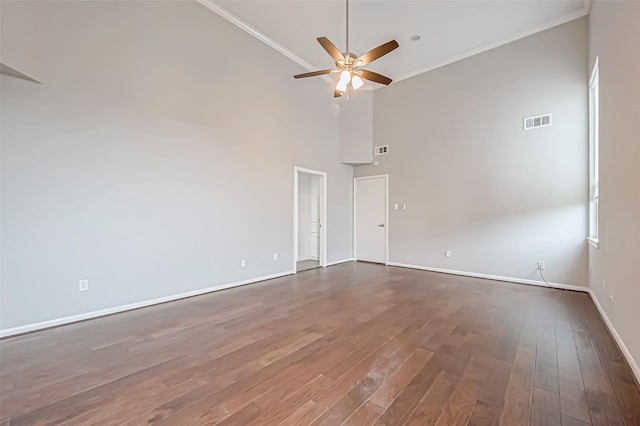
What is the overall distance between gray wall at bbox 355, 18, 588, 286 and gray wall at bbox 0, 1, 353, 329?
279cm

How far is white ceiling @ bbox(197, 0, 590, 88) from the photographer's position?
13.2 ft

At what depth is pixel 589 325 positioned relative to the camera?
9.52ft

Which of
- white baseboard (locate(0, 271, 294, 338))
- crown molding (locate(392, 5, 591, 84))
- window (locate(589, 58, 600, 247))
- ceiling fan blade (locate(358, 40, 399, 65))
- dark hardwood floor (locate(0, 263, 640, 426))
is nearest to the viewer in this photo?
dark hardwood floor (locate(0, 263, 640, 426))

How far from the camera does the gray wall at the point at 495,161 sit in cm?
425

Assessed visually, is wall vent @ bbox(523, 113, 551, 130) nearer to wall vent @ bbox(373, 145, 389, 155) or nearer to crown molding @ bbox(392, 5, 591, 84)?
crown molding @ bbox(392, 5, 591, 84)

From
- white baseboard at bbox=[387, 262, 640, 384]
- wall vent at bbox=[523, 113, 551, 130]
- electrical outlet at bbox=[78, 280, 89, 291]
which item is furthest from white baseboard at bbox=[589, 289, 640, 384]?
electrical outlet at bbox=[78, 280, 89, 291]

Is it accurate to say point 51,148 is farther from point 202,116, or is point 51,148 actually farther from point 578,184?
point 578,184

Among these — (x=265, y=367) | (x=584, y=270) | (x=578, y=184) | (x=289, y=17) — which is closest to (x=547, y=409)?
(x=265, y=367)

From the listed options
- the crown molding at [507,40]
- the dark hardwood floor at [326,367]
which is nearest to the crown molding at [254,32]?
the crown molding at [507,40]

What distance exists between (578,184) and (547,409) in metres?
3.96

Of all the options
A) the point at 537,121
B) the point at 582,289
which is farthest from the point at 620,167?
the point at 582,289

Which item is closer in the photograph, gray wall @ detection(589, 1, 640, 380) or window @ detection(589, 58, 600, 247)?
gray wall @ detection(589, 1, 640, 380)

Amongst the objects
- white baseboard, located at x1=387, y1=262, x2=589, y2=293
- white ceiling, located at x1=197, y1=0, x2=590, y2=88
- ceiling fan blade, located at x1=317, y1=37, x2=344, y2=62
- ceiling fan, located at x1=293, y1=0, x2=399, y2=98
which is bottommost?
white baseboard, located at x1=387, y1=262, x2=589, y2=293

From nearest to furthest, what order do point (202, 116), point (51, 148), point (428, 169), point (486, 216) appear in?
point (51, 148) → point (202, 116) → point (486, 216) → point (428, 169)
